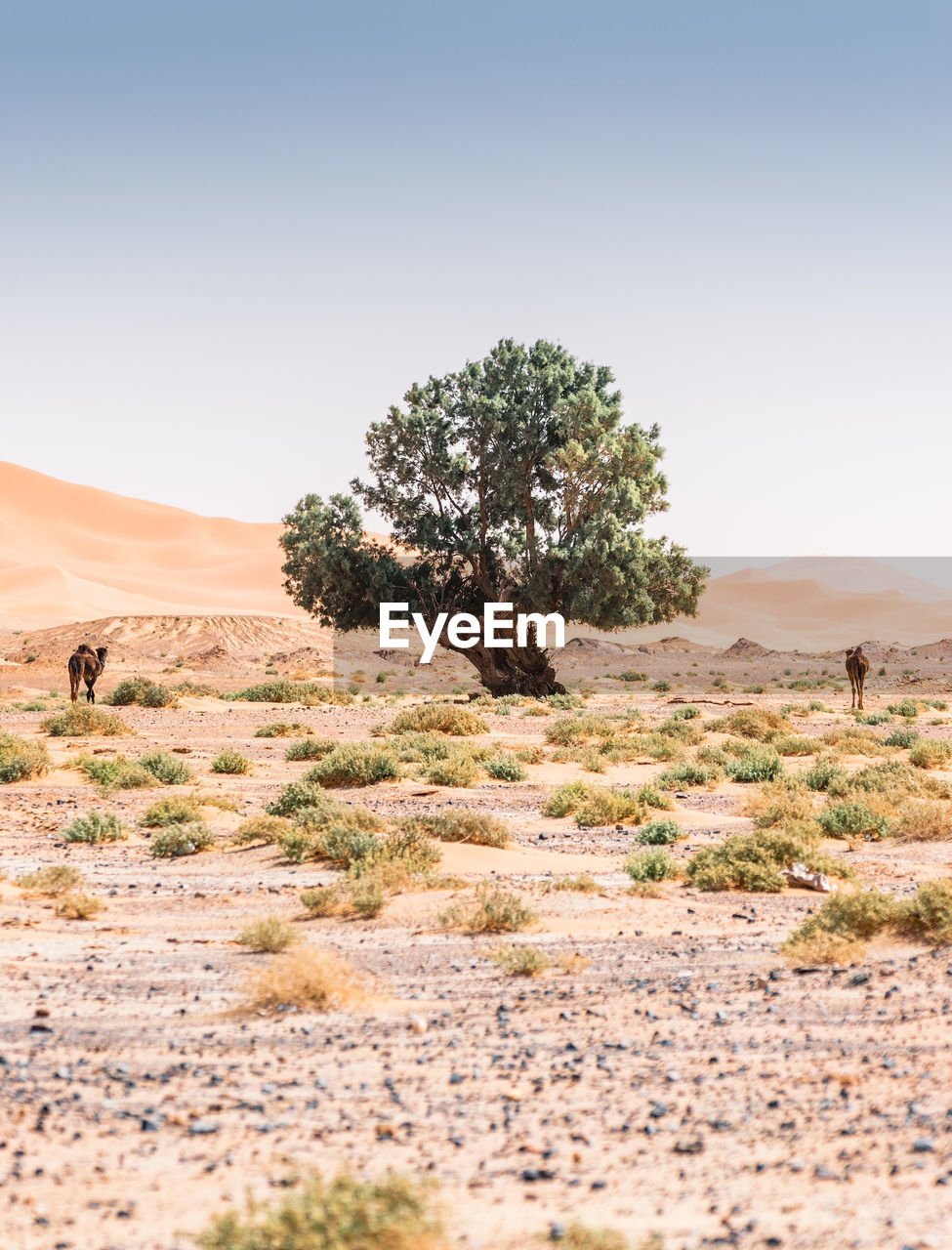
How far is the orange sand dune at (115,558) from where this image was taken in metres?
109

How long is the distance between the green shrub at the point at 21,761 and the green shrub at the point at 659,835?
9648 millimetres

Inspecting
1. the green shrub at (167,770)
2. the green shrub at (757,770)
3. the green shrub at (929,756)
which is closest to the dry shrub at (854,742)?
the green shrub at (929,756)

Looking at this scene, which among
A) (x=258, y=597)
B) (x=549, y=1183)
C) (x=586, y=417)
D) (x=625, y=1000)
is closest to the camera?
(x=549, y=1183)

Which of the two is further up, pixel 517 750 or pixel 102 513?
pixel 102 513

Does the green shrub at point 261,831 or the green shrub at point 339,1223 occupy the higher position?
the green shrub at point 339,1223

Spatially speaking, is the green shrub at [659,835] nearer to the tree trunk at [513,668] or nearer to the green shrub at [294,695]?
the green shrub at [294,695]

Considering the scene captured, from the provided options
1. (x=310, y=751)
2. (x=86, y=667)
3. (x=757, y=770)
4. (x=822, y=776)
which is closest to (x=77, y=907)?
(x=310, y=751)

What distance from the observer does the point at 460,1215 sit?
4.03 meters

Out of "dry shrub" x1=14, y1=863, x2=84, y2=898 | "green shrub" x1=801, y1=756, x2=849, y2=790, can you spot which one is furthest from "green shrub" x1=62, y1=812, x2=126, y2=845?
"green shrub" x1=801, y1=756, x2=849, y2=790

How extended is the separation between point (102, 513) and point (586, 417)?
149043 mm

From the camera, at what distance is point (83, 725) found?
23.3 m

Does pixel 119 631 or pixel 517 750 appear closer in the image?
pixel 517 750

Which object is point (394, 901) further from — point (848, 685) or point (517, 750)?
point (848, 685)

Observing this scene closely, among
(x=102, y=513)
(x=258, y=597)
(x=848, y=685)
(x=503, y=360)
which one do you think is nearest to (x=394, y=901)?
(x=503, y=360)
